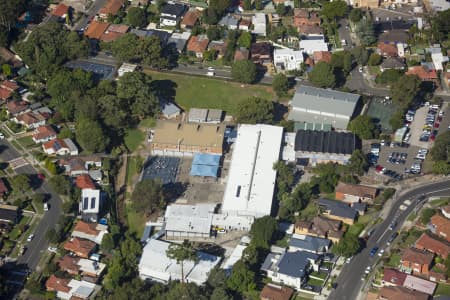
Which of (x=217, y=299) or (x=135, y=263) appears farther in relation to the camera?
(x=135, y=263)

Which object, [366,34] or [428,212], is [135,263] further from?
[366,34]

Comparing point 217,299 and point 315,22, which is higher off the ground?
point 315,22

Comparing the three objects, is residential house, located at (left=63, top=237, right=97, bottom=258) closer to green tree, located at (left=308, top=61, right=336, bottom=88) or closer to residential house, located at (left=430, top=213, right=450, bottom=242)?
residential house, located at (left=430, top=213, right=450, bottom=242)

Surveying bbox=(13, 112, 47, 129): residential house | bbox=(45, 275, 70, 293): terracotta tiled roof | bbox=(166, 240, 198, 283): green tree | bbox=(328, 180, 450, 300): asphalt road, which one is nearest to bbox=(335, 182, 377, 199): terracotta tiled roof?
bbox=(328, 180, 450, 300): asphalt road

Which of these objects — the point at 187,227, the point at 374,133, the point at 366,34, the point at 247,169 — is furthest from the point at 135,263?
the point at 366,34

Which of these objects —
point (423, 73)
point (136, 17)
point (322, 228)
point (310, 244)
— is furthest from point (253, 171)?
point (136, 17)

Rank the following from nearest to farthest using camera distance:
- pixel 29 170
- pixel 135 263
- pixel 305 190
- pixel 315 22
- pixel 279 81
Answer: pixel 135 263, pixel 305 190, pixel 29 170, pixel 279 81, pixel 315 22

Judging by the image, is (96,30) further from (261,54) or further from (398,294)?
(398,294)
